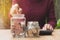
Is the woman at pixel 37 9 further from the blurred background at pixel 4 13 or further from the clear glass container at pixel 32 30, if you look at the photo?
the clear glass container at pixel 32 30

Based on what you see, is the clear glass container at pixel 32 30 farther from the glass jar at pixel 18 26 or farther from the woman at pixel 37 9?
the woman at pixel 37 9

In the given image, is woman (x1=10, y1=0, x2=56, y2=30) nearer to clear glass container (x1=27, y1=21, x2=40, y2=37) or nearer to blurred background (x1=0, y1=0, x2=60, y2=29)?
blurred background (x1=0, y1=0, x2=60, y2=29)

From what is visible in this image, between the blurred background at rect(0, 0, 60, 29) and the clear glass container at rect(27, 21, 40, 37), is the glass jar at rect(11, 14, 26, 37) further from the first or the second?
the blurred background at rect(0, 0, 60, 29)

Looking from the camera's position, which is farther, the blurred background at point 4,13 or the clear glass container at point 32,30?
the blurred background at point 4,13

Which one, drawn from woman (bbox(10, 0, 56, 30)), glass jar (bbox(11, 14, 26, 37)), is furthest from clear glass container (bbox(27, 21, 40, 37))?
woman (bbox(10, 0, 56, 30))

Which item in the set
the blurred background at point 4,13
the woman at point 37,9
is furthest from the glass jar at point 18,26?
the blurred background at point 4,13

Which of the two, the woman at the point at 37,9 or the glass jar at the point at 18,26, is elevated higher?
the woman at the point at 37,9

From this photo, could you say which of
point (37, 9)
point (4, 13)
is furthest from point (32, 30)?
point (4, 13)

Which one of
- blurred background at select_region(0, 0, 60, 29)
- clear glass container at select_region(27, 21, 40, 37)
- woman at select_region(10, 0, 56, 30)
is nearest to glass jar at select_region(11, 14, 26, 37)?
clear glass container at select_region(27, 21, 40, 37)

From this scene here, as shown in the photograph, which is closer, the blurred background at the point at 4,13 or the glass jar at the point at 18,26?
the glass jar at the point at 18,26

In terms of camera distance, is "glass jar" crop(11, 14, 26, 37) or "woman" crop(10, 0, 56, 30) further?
"woman" crop(10, 0, 56, 30)

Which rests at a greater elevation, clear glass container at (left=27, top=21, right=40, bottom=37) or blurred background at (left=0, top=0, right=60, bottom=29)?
blurred background at (left=0, top=0, right=60, bottom=29)

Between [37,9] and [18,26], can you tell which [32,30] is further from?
[37,9]

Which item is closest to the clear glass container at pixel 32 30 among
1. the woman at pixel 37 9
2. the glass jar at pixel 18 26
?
the glass jar at pixel 18 26
